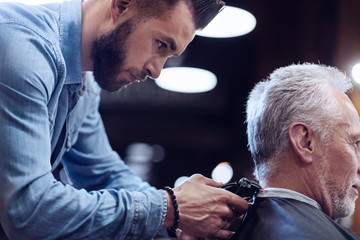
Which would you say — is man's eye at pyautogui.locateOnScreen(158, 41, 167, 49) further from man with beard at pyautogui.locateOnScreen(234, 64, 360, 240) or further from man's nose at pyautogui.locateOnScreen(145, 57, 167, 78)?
man with beard at pyautogui.locateOnScreen(234, 64, 360, 240)

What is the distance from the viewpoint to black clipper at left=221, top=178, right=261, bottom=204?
5.84ft

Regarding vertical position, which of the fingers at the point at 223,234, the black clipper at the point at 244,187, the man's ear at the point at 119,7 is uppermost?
the man's ear at the point at 119,7

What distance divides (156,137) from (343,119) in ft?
28.9

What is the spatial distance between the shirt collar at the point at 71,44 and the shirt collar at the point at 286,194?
935 millimetres

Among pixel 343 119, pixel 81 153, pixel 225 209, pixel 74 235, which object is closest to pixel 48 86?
pixel 74 235

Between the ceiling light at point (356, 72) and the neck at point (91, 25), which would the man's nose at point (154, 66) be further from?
the ceiling light at point (356, 72)

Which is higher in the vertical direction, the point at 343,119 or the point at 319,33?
the point at 319,33

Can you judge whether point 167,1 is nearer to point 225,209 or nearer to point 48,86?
point 48,86

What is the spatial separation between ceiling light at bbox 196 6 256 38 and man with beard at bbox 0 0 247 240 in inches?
53.2

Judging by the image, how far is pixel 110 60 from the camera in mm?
1920

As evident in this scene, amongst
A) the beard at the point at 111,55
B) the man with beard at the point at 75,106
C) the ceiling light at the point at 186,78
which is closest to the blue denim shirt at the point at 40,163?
the man with beard at the point at 75,106

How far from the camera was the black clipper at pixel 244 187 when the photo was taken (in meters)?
1.78

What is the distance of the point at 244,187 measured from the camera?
5.85 ft

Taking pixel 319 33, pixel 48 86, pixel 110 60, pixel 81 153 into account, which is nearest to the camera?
pixel 48 86
